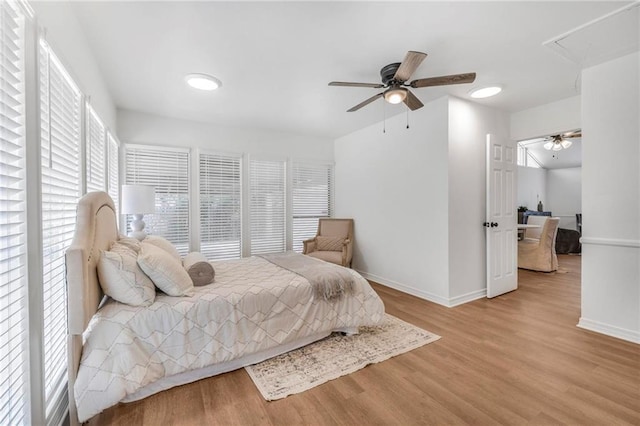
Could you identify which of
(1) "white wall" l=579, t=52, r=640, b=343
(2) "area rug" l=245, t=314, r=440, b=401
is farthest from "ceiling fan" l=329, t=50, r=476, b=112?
(2) "area rug" l=245, t=314, r=440, b=401

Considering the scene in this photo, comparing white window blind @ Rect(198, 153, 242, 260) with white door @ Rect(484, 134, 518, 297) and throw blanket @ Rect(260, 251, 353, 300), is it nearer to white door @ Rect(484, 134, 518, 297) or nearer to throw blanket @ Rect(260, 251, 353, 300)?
throw blanket @ Rect(260, 251, 353, 300)

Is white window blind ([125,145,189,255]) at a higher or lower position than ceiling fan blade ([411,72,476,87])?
lower

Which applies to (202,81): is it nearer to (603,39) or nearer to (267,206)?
(267,206)

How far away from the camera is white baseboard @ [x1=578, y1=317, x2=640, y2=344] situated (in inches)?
97.5

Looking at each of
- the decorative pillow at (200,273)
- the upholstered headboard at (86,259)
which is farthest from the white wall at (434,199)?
the upholstered headboard at (86,259)

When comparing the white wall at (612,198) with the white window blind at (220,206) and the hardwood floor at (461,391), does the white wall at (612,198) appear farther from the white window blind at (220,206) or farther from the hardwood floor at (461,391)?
the white window blind at (220,206)

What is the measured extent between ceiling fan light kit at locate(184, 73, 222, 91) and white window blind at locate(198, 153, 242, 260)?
5.04ft

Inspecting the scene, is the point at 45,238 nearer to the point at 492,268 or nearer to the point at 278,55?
the point at 278,55

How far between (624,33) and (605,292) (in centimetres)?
229

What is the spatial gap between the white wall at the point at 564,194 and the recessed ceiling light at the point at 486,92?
7.80m

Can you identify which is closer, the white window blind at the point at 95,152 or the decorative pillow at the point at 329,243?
the white window blind at the point at 95,152

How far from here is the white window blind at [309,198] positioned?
5090 mm

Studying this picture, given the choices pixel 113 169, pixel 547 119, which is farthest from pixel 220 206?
pixel 547 119

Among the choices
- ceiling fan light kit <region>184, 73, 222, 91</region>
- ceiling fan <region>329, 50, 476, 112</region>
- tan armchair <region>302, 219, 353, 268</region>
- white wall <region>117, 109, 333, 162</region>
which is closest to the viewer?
ceiling fan <region>329, 50, 476, 112</region>
